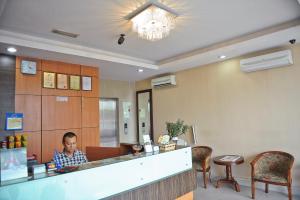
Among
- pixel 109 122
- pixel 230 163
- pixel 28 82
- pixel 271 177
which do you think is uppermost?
pixel 28 82

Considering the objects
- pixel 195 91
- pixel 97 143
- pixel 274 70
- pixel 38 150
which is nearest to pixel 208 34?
pixel 274 70

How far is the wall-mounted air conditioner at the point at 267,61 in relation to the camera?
3.93 m

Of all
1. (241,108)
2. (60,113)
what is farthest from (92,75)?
(241,108)

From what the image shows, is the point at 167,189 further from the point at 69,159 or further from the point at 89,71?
the point at 89,71

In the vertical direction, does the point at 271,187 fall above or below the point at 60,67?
below

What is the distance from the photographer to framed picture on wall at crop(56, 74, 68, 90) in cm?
435

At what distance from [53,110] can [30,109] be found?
0.42m

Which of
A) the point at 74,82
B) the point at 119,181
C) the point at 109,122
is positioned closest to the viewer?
the point at 119,181

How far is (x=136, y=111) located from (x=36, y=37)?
411 cm

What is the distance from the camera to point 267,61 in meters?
4.15

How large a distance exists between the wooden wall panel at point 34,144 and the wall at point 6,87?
0.32m

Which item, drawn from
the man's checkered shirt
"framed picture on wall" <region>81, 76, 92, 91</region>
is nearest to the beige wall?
"framed picture on wall" <region>81, 76, 92, 91</region>

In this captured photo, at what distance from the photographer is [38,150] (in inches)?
157

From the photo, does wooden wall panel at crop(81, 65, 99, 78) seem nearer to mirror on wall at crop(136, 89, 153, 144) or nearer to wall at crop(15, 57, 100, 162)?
wall at crop(15, 57, 100, 162)
